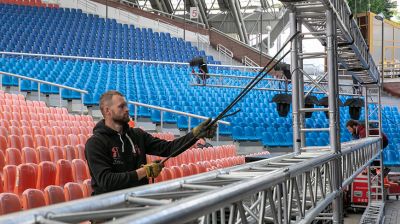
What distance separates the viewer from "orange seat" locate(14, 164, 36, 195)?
4.89 meters

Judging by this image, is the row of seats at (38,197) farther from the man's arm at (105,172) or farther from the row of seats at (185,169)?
the row of seats at (185,169)

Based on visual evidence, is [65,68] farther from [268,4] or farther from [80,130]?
[268,4]

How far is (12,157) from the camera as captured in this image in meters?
5.86

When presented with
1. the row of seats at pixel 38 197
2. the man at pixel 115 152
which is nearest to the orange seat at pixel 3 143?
the row of seats at pixel 38 197

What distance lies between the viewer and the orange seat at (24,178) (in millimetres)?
4891

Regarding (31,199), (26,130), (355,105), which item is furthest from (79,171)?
(355,105)

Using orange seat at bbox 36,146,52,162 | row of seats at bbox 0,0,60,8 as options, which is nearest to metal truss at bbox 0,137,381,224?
orange seat at bbox 36,146,52,162

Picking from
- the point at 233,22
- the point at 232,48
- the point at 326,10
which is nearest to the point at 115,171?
the point at 326,10

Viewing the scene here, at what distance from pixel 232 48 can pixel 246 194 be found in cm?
2948

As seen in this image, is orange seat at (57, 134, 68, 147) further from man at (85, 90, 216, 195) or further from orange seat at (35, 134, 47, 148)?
man at (85, 90, 216, 195)

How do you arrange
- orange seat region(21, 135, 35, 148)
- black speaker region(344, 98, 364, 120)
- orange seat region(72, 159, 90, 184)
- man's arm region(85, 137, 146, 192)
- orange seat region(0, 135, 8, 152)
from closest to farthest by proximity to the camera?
man's arm region(85, 137, 146, 192)
orange seat region(72, 159, 90, 184)
orange seat region(0, 135, 8, 152)
orange seat region(21, 135, 35, 148)
black speaker region(344, 98, 364, 120)

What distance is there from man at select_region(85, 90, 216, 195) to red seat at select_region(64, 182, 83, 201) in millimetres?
1167

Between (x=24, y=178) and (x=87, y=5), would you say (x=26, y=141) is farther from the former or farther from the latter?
(x=87, y=5)

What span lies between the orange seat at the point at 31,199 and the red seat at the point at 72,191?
0.46 meters
